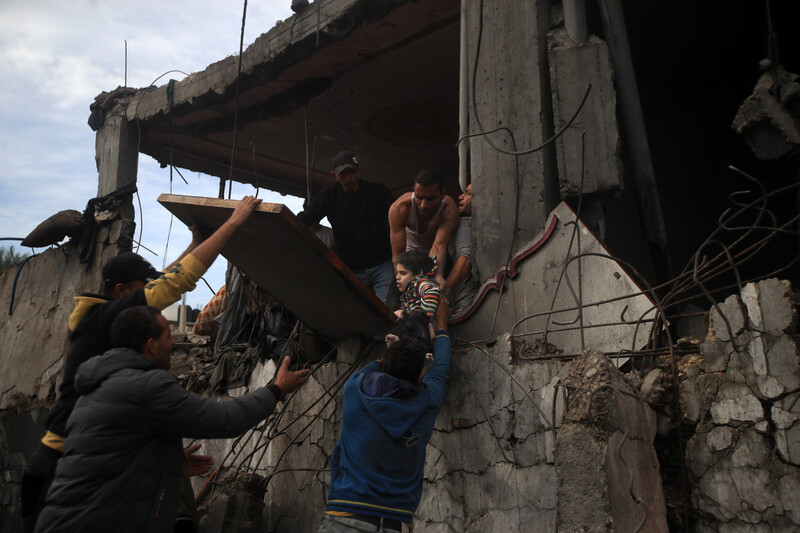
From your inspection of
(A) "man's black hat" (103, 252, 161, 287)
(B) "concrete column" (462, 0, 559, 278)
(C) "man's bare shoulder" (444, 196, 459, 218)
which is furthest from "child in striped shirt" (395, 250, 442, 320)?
(A) "man's black hat" (103, 252, 161, 287)

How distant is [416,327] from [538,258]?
829 millimetres

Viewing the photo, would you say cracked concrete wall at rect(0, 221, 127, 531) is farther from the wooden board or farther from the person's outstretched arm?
the person's outstretched arm

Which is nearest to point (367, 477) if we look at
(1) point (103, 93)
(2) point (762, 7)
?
(2) point (762, 7)

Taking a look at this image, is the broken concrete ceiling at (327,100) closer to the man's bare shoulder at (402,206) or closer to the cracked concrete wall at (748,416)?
the man's bare shoulder at (402,206)

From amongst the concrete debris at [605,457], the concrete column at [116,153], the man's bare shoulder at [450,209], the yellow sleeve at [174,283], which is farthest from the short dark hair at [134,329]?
the concrete column at [116,153]

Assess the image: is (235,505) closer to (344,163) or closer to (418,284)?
(418,284)

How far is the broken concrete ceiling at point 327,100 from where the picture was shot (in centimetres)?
620

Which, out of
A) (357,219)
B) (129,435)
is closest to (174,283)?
(129,435)

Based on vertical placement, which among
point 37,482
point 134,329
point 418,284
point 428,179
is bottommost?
point 37,482

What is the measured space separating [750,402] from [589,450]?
0.71 m

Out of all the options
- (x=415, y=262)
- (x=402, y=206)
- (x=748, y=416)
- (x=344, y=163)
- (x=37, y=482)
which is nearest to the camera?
(x=748, y=416)

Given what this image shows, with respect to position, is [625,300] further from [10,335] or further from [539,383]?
[10,335]

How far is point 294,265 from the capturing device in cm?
419

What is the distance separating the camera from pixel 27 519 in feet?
10.2
